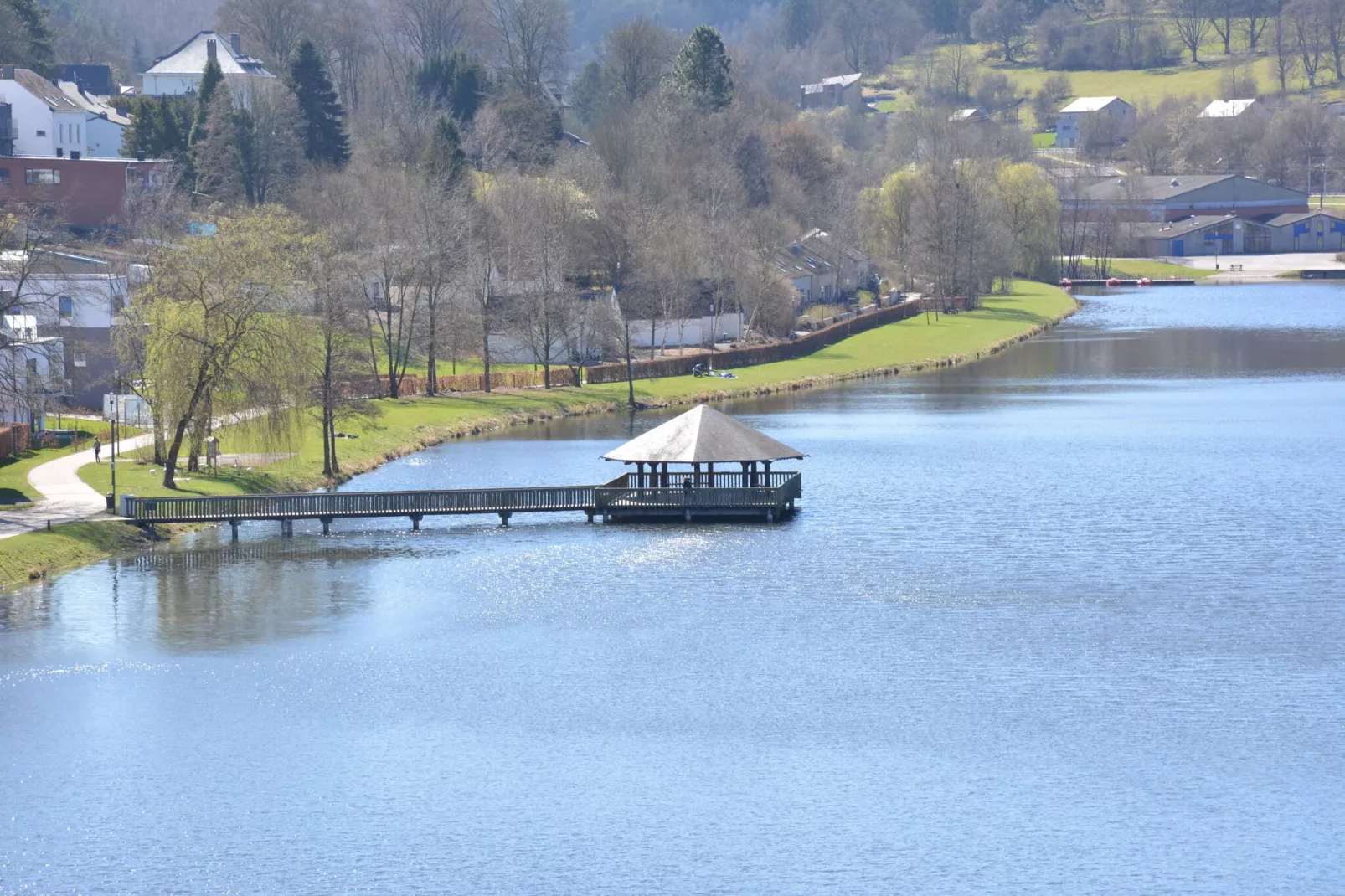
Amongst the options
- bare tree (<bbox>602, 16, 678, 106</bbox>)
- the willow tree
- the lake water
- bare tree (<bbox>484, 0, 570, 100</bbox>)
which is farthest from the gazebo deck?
bare tree (<bbox>602, 16, 678, 106</bbox>)

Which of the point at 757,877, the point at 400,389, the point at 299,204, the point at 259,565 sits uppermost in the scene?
the point at 299,204

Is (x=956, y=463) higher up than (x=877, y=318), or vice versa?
(x=877, y=318)

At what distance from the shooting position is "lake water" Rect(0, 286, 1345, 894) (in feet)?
105

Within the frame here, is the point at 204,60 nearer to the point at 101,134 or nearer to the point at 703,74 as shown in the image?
the point at 101,134

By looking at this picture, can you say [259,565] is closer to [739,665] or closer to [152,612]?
[152,612]

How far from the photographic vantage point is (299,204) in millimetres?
119125

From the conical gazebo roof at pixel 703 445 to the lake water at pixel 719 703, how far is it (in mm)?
Result: 2577

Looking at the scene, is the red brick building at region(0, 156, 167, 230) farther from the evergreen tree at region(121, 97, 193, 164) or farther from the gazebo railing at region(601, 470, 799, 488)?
the gazebo railing at region(601, 470, 799, 488)

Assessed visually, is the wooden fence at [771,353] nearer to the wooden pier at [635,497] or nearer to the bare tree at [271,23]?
the wooden pier at [635,497]

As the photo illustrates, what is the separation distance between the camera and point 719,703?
40.5m

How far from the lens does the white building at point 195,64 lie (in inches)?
6147

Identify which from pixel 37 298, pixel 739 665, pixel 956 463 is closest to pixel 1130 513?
pixel 956 463

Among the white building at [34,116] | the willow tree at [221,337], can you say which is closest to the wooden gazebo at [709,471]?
the willow tree at [221,337]

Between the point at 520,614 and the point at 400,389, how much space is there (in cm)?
4667
